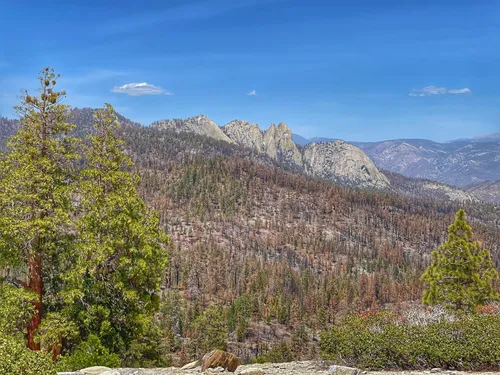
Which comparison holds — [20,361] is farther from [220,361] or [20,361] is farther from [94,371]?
[220,361]

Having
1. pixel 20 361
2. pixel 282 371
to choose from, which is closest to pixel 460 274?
pixel 282 371

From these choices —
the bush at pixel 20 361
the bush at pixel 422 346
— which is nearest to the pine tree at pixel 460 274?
the bush at pixel 422 346

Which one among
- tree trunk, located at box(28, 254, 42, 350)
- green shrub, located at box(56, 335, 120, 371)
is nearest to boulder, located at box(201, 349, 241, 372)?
green shrub, located at box(56, 335, 120, 371)

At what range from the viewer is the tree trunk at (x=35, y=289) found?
23.7 metres

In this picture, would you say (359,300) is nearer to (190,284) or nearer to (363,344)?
(190,284)

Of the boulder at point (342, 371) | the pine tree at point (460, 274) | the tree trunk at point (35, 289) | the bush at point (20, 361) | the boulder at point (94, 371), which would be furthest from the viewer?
the pine tree at point (460, 274)

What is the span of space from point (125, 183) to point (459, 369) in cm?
2084

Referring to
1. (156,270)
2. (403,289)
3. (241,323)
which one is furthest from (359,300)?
(156,270)

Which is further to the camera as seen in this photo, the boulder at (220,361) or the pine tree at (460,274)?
the pine tree at (460,274)

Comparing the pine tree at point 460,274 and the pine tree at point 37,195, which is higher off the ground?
the pine tree at point 37,195

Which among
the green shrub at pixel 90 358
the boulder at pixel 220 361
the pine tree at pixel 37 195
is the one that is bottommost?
the boulder at pixel 220 361

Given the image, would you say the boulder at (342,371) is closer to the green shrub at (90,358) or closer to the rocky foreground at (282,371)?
the rocky foreground at (282,371)

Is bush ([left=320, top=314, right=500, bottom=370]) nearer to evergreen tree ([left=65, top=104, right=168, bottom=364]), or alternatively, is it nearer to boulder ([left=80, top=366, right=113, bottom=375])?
boulder ([left=80, top=366, right=113, bottom=375])

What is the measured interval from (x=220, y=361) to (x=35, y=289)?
1184 centimetres
